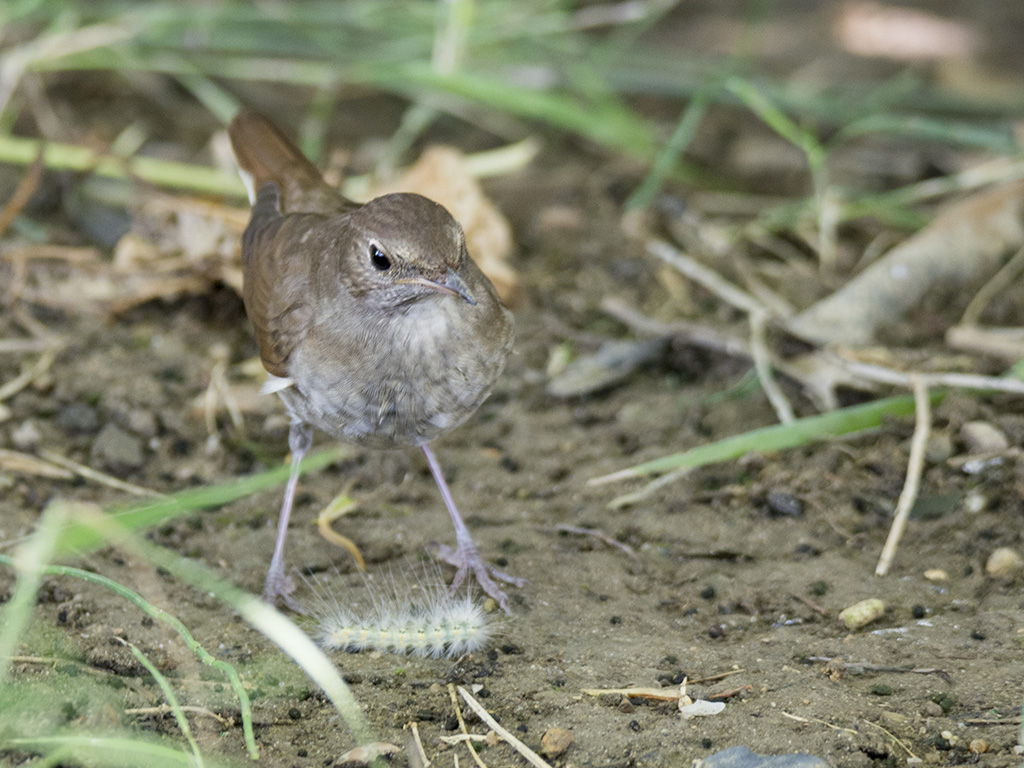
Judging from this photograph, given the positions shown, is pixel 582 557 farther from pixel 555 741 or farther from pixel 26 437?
pixel 26 437

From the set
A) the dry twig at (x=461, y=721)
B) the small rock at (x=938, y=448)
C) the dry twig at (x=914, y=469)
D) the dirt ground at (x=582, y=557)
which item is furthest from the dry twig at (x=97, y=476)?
the small rock at (x=938, y=448)

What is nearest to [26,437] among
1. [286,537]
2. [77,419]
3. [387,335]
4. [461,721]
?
[77,419]

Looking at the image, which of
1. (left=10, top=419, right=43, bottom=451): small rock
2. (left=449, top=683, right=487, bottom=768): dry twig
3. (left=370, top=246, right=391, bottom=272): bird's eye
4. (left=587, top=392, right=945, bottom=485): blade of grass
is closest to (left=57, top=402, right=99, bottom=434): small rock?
(left=10, top=419, right=43, bottom=451): small rock

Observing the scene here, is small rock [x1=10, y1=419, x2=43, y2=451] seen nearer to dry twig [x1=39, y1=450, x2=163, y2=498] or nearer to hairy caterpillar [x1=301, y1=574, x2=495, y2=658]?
dry twig [x1=39, y1=450, x2=163, y2=498]

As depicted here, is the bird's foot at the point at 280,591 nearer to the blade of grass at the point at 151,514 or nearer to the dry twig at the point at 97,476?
the blade of grass at the point at 151,514

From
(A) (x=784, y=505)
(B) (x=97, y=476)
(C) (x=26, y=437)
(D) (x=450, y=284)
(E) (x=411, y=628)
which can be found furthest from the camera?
(C) (x=26, y=437)

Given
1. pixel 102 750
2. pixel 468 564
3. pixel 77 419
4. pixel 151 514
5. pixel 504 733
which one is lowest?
pixel 468 564

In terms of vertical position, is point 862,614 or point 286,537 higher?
point 862,614

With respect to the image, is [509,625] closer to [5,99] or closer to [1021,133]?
[5,99]
